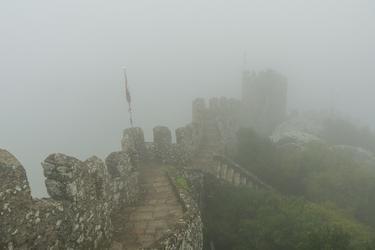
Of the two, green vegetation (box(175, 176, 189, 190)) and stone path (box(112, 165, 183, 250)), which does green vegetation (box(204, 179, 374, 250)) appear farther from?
stone path (box(112, 165, 183, 250))

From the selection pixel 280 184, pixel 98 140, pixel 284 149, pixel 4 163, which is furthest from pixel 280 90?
pixel 98 140

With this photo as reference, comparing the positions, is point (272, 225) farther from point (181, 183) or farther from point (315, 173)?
point (315, 173)

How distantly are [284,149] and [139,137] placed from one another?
11.5m

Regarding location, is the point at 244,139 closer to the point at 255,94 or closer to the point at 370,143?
the point at 255,94

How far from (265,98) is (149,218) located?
92.4 feet

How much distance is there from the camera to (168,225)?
11398mm

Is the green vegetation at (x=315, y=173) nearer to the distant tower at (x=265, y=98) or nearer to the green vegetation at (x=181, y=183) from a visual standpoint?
the green vegetation at (x=181, y=183)

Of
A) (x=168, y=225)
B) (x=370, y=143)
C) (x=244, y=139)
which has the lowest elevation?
(x=370, y=143)

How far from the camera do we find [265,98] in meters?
38.6

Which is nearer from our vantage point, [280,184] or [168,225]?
[168,225]

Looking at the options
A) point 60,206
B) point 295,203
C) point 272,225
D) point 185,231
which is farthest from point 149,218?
point 295,203

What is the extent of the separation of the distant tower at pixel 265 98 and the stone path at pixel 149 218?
78.8 feet

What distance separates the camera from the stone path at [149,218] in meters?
10.7

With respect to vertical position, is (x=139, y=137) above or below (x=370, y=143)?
above
